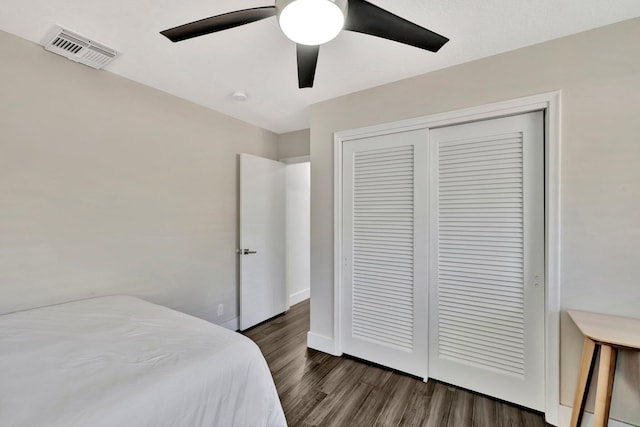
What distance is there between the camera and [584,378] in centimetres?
147

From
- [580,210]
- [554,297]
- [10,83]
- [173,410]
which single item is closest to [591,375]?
[554,297]

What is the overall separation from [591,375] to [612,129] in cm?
140

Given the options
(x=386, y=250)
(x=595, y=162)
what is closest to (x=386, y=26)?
(x=595, y=162)

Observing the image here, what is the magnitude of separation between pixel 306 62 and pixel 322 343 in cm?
237

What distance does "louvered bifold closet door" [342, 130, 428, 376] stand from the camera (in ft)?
7.14

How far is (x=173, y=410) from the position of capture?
99 centimetres

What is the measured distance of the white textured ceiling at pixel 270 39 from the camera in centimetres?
145

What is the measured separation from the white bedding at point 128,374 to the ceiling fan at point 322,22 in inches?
56.8

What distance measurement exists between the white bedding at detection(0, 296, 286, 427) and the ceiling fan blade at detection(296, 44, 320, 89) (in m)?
1.50

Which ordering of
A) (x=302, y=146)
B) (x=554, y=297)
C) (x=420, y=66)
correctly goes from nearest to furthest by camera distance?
1. (x=554, y=297)
2. (x=420, y=66)
3. (x=302, y=146)

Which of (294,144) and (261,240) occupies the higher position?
(294,144)

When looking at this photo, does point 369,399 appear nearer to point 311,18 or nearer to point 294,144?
point 311,18

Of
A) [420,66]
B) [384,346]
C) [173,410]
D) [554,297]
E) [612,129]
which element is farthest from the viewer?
[384,346]

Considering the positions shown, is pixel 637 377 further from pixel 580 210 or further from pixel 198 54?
pixel 198 54
